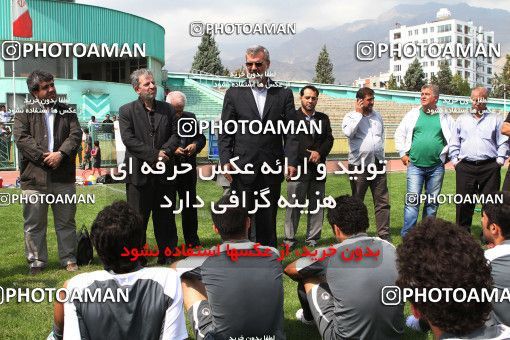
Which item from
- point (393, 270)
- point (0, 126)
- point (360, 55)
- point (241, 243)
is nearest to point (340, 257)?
point (393, 270)

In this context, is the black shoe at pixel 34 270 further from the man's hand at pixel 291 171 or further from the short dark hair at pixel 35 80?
the man's hand at pixel 291 171

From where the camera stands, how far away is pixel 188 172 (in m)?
7.32

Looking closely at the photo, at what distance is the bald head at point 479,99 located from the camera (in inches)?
291

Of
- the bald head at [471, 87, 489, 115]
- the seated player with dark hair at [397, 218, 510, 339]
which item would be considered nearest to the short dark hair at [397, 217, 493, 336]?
the seated player with dark hair at [397, 218, 510, 339]

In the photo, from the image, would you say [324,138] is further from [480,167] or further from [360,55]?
[480,167]

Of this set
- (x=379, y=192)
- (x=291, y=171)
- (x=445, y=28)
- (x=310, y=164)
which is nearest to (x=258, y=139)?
(x=291, y=171)

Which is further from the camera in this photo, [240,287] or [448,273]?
[240,287]

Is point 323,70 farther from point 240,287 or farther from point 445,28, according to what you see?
point 445,28

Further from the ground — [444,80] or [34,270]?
[444,80]

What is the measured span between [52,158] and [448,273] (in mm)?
5096

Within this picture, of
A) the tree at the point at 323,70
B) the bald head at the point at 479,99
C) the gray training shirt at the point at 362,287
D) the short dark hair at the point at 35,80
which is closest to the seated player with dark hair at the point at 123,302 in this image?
the gray training shirt at the point at 362,287

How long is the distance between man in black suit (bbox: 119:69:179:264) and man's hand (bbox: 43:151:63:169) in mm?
723

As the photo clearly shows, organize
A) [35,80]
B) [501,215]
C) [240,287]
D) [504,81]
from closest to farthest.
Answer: [240,287], [501,215], [35,80], [504,81]

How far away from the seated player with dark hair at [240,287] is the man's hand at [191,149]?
11.0ft
